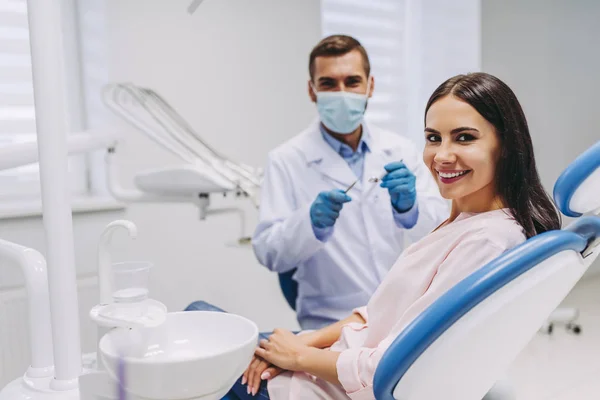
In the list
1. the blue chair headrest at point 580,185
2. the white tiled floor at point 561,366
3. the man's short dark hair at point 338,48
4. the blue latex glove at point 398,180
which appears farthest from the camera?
the white tiled floor at point 561,366

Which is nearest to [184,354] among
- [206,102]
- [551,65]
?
[206,102]

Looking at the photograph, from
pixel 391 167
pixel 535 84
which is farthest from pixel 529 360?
pixel 535 84

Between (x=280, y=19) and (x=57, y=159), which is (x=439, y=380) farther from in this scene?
(x=280, y=19)

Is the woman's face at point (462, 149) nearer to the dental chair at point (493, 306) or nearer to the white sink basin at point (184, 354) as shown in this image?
the dental chair at point (493, 306)

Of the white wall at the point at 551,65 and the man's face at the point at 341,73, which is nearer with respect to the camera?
the man's face at the point at 341,73

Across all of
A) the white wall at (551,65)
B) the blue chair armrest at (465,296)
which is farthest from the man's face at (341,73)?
the white wall at (551,65)

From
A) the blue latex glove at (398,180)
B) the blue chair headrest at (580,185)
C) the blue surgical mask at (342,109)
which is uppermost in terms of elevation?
the blue surgical mask at (342,109)

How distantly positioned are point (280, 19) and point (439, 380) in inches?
90.3

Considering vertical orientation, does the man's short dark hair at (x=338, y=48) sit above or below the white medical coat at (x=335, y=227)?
above

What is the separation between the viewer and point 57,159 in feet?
3.37

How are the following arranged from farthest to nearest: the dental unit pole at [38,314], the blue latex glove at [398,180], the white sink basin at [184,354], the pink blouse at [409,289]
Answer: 1. the blue latex glove at [398,180]
2. the dental unit pole at [38,314]
3. the pink blouse at [409,289]
4. the white sink basin at [184,354]

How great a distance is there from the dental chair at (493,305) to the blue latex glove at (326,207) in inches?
30.7

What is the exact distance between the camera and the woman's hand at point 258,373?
1.27 m

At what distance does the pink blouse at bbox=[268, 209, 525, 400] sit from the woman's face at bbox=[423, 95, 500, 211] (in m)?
0.06
